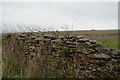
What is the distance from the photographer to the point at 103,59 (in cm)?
680

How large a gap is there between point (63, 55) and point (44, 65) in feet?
2.10

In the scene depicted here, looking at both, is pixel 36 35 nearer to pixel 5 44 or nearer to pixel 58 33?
pixel 58 33

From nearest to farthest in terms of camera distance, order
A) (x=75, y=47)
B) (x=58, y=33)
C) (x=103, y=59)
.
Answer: (x=103, y=59) < (x=75, y=47) < (x=58, y=33)

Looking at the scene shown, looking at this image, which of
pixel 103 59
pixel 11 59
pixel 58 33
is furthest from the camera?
pixel 11 59

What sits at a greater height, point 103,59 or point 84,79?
point 103,59

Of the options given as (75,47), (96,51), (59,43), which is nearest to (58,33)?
(59,43)

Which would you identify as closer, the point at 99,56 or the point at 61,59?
the point at 99,56

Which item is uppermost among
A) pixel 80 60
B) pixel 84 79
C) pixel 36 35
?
pixel 36 35

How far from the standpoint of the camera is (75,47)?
24.2 ft

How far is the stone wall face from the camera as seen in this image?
6805 mm

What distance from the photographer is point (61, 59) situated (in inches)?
298

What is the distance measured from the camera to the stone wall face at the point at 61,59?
6805 mm

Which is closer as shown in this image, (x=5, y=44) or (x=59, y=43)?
(x=59, y=43)

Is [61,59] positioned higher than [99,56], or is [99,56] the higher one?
[99,56]
